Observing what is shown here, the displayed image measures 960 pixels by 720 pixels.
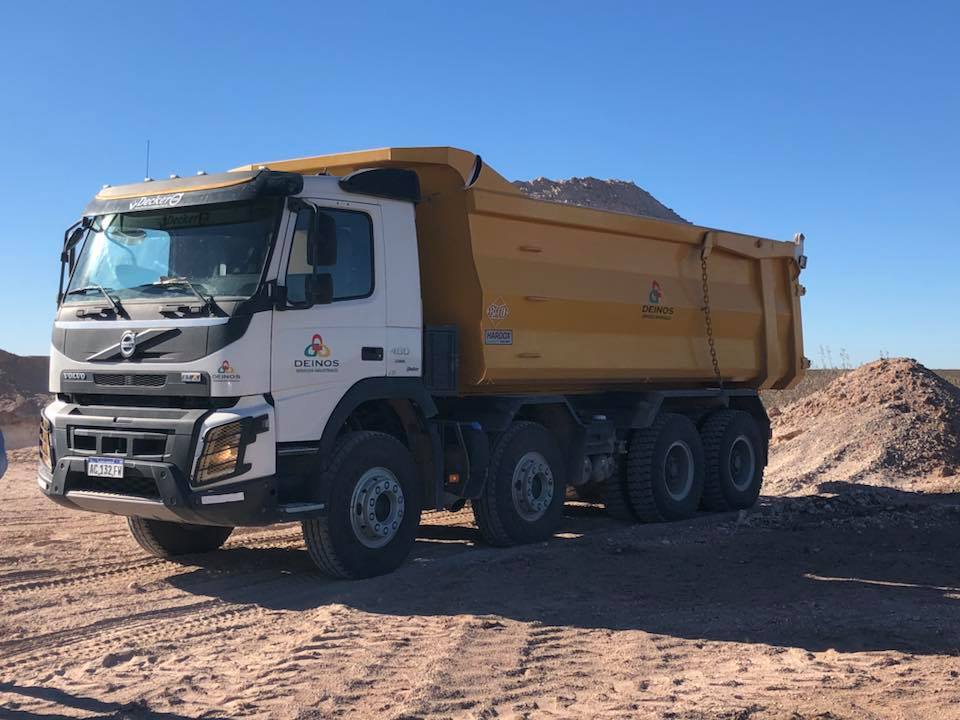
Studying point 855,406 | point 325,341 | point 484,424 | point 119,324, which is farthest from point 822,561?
point 855,406

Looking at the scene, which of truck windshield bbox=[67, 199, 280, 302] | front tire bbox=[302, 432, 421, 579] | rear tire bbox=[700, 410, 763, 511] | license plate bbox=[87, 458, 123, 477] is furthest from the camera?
rear tire bbox=[700, 410, 763, 511]

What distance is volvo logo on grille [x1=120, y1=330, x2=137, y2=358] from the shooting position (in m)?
7.91

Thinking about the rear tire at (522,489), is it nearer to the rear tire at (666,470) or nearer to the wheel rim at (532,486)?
the wheel rim at (532,486)

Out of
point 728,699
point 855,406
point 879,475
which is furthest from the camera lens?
point 855,406

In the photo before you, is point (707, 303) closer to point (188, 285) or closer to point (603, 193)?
point (188, 285)

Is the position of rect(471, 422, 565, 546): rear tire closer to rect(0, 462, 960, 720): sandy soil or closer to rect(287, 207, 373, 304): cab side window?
rect(0, 462, 960, 720): sandy soil

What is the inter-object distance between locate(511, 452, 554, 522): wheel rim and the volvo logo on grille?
12.6 feet

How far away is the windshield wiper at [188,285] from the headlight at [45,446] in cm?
153

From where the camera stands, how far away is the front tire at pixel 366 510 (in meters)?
8.22

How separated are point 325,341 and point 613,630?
3035mm

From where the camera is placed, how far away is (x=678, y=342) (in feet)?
40.5

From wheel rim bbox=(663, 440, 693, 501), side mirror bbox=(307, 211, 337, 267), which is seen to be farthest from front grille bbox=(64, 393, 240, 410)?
wheel rim bbox=(663, 440, 693, 501)

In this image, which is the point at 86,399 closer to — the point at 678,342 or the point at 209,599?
the point at 209,599

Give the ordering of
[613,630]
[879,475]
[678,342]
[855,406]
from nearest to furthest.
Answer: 1. [613,630]
2. [678,342]
3. [879,475]
4. [855,406]
